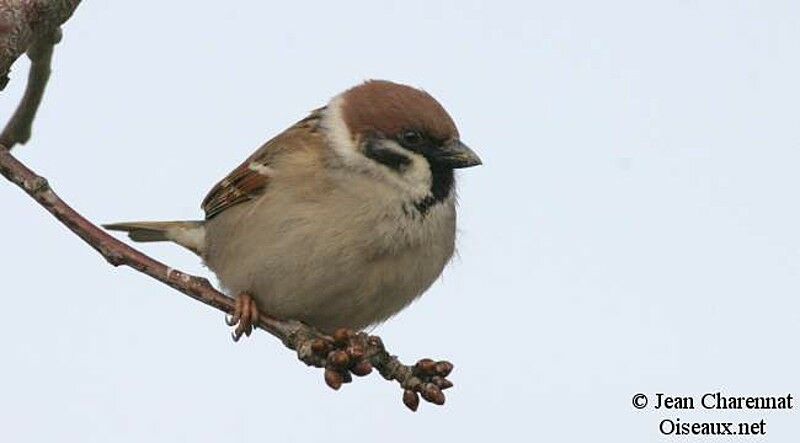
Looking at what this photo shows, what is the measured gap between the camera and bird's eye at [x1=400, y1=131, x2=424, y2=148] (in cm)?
367

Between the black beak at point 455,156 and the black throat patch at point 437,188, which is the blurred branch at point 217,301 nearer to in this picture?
the black throat patch at point 437,188

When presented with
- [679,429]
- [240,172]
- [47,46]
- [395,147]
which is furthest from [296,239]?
[679,429]

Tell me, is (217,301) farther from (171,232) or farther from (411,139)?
(171,232)

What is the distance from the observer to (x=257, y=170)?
413 cm

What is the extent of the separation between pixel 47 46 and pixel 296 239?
995mm

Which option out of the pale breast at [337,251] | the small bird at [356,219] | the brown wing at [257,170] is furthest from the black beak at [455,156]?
the brown wing at [257,170]

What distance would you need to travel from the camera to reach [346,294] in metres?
3.64

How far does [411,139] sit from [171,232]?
1.42 m

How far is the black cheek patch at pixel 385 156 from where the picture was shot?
367cm

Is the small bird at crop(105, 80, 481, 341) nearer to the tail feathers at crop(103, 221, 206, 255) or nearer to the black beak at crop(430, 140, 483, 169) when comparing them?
the black beak at crop(430, 140, 483, 169)

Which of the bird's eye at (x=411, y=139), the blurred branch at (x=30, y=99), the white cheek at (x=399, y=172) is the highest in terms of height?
the bird's eye at (x=411, y=139)

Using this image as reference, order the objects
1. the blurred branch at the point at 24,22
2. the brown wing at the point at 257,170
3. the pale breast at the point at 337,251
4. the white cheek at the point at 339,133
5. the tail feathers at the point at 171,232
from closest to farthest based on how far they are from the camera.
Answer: the blurred branch at the point at 24,22, the pale breast at the point at 337,251, the white cheek at the point at 339,133, the brown wing at the point at 257,170, the tail feathers at the point at 171,232

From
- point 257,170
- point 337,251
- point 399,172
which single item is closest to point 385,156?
point 399,172

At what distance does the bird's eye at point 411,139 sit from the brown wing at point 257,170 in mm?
398
